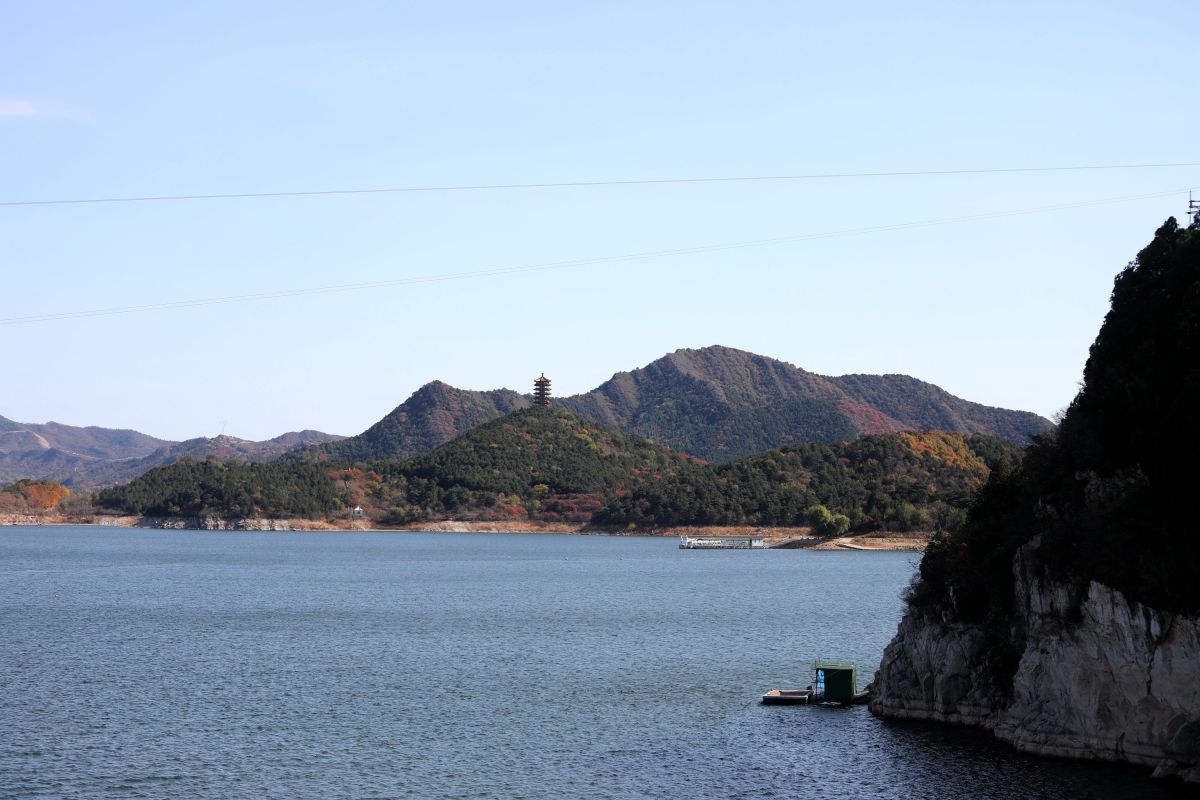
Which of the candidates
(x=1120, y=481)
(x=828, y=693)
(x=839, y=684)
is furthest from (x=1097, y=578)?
(x=828, y=693)

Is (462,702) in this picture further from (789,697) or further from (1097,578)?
(1097,578)

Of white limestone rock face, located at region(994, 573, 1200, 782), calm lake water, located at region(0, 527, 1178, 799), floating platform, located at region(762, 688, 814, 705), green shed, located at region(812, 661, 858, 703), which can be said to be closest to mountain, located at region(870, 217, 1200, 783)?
white limestone rock face, located at region(994, 573, 1200, 782)

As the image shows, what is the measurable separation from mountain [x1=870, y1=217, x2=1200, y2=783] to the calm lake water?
127 cm

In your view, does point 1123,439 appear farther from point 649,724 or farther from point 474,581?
point 474,581

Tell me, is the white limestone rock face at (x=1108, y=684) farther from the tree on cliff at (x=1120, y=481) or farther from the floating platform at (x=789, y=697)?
the floating platform at (x=789, y=697)

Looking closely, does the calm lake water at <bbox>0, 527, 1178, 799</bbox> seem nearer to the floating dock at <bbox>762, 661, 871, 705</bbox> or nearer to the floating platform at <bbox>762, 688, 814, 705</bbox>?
the floating platform at <bbox>762, 688, 814, 705</bbox>

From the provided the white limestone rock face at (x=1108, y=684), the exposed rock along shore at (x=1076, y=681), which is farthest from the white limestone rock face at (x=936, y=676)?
the white limestone rock face at (x=1108, y=684)

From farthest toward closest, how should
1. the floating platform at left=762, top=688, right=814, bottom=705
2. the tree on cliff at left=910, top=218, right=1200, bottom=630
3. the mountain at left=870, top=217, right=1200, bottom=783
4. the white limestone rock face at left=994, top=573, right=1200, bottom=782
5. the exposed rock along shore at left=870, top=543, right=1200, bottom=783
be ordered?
the floating platform at left=762, top=688, right=814, bottom=705
the tree on cliff at left=910, top=218, right=1200, bottom=630
the mountain at left=870, top=217, right=1200, bottom=783
the exposed rock along shore at left=870, top=543, right=1200, bottom=783
the white limestone rock face at left=994, top=573, right=1200, bottom=782

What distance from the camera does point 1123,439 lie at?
39906mm

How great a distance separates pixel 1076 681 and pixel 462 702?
23156mm

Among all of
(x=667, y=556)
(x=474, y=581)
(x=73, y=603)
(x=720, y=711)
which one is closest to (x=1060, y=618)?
(x=720, y=711)

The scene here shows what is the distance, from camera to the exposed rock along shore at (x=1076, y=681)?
3366cm

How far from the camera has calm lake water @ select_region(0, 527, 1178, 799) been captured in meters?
36.1

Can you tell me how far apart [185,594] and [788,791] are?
7538 centimetres
